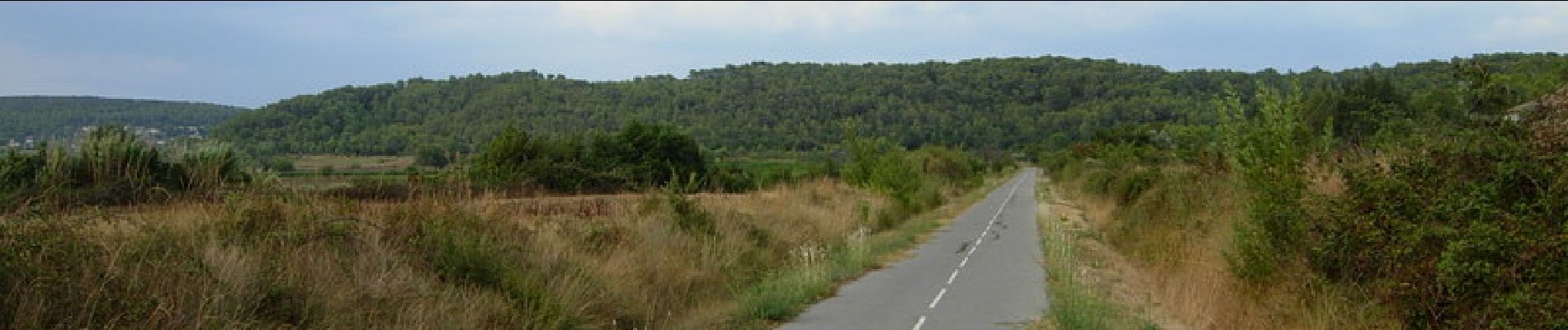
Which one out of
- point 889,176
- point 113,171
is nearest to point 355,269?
point 113,171

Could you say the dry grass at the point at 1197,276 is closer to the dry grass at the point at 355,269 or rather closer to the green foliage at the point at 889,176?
the dry grass at the point at 355,269

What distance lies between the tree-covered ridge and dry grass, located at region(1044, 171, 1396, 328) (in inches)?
1728

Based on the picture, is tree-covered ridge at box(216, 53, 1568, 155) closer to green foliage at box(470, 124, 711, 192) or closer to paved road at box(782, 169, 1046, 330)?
green foliage at box(470, 124, 711, 192)

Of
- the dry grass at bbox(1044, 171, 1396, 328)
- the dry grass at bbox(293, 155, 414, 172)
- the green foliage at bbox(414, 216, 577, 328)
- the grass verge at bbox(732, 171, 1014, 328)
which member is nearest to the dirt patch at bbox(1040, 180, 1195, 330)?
the dry grass at bbox(1044, 171, 1396, 328)

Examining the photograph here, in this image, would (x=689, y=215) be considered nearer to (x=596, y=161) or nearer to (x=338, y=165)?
(x=338, y=165)

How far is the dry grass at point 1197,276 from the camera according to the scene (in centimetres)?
1170

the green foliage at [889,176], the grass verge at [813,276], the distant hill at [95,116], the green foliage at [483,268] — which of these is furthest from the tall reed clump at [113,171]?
the green foliage at [889,176]

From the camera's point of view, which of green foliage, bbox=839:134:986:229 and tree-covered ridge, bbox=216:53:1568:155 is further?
tree-covered ridge, bbox=216:53:1568:155

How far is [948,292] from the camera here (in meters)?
20.3

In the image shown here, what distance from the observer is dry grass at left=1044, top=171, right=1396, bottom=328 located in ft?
38.4

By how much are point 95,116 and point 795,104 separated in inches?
4238

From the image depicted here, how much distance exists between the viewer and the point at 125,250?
854 cm

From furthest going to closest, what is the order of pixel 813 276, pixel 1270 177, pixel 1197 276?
pixel 813 276, pixel 1197 276, pixel 1270 177

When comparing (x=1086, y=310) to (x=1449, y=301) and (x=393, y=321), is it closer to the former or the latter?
(x=1449, y=301)
